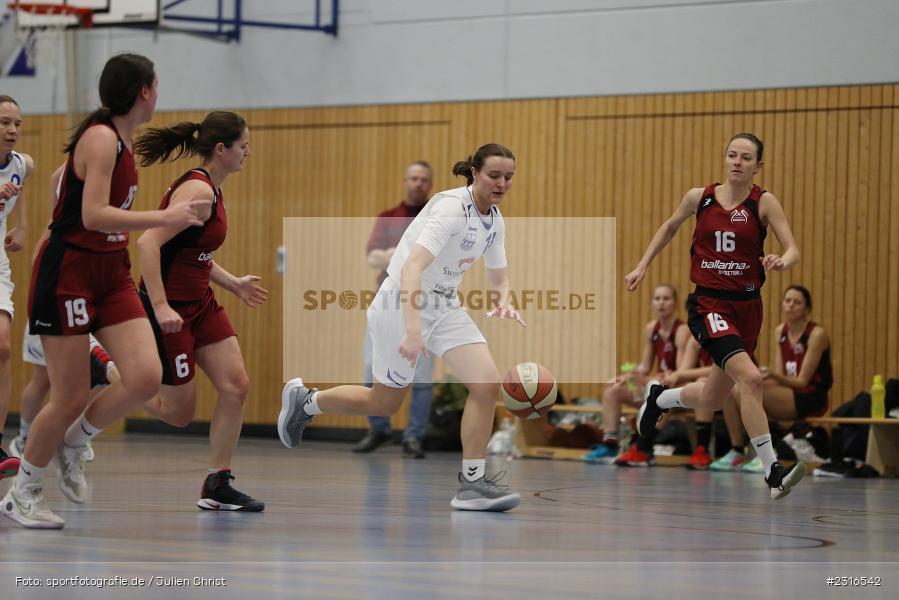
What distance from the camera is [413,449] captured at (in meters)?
10.9

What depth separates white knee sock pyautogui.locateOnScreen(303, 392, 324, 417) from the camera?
6965 millimetres

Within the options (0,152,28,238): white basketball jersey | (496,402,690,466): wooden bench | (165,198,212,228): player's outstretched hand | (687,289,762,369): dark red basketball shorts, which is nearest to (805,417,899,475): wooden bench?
(496,402,690,466): wooden bench

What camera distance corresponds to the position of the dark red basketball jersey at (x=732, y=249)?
7500 millimetres

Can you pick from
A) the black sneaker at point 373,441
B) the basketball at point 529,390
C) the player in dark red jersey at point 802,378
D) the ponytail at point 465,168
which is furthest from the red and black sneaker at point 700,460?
the ponytail at point 465,168

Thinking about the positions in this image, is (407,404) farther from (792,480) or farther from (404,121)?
(792,480)

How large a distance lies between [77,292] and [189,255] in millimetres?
1001

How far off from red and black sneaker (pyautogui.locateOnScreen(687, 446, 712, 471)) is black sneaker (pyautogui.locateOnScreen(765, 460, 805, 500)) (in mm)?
3384

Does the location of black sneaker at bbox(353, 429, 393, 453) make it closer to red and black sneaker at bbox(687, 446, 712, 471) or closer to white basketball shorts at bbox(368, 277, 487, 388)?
red and black sneaker at bbox(687, 446, 712, 471)

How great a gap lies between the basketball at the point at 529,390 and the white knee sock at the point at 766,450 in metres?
1.18

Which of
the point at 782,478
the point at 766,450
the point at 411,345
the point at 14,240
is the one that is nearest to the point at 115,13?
the point at 14,240

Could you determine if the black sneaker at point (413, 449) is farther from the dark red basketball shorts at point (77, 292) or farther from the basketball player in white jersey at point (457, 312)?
the dark red basketball shorts at point (77, 292)

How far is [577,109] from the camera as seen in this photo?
12406mm

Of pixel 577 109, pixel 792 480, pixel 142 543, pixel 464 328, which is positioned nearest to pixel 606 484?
pixel 792 480

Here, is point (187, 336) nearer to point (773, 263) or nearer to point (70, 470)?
point (70, 470)
